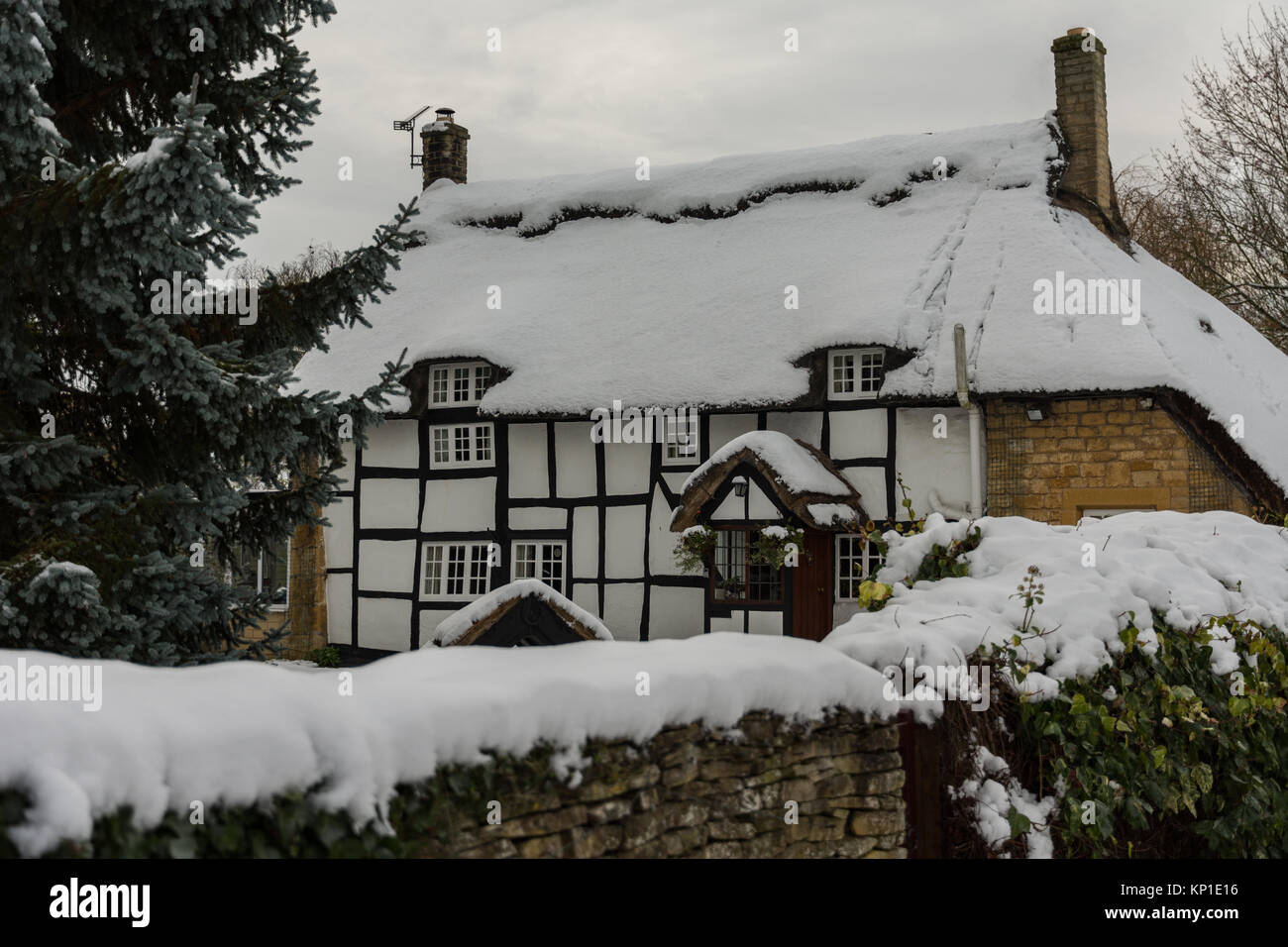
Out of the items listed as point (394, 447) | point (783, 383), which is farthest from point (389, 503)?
point (783, 383)

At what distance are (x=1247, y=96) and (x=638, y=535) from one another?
12.8 meters

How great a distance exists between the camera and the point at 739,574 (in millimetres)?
14234

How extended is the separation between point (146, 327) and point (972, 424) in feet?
31.2

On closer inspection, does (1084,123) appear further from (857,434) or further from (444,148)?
(444,148)

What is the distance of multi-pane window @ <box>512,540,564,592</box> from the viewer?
1605 centimetres

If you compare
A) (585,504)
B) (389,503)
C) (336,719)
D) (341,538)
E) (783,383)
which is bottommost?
(336,719)

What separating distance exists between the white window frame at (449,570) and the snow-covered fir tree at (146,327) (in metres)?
8.27

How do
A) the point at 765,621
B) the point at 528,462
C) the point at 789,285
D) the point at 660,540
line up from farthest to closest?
the point at 789,285, the point at 528,462, the point at 660,540, the point at 765,621

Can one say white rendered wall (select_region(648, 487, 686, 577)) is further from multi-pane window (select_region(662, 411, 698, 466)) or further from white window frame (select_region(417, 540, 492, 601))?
white window frame (select_region(417, 540, 492, 601))

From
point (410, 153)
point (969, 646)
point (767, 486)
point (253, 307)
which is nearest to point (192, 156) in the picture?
point (253, 307)

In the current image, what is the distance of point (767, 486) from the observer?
1368 cm

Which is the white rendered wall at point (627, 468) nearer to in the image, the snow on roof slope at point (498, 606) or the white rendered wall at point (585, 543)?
the white rendered wall at point (585, 543)

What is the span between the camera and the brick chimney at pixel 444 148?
22312 mm

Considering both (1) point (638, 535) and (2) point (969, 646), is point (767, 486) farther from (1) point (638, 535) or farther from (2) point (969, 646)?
(2) point (969, 646)
